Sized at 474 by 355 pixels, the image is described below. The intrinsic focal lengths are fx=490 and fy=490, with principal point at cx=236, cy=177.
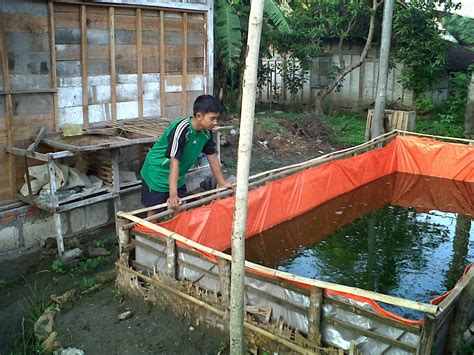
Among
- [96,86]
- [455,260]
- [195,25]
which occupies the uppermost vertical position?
[195,25]

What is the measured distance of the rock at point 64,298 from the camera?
4.96 metres

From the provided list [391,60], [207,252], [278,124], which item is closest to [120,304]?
[207,252]

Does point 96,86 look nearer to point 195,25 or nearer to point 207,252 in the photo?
point 195,25

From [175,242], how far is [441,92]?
57.0ft

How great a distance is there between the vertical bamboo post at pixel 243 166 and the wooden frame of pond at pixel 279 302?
85 centimetres

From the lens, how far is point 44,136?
20.7ft

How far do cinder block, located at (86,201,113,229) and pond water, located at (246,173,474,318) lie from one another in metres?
2.13

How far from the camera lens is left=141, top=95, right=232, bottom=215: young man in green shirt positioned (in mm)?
5051

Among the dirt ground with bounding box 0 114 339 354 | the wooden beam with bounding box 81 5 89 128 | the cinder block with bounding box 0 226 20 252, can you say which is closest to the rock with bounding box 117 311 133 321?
the dirt ground with bounding box 0 114 339 354

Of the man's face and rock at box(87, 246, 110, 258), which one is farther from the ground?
the man's face

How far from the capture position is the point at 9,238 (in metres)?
6.13

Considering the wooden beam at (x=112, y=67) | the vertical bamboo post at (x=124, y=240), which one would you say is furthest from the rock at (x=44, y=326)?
the wooden beam at (x=112, y=67)

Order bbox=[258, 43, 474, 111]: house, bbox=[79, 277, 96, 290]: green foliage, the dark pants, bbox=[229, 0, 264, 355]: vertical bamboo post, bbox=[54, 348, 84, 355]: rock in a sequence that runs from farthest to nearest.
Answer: bbox=[258, 43, 474, 111]: house, the dark pants, bbox=[79, 277, 96, 290]: green foliage, bbox=[54, 348, 84, 355]: rock, bbox=[229, 0, 264, 355]: vertical bamboo post

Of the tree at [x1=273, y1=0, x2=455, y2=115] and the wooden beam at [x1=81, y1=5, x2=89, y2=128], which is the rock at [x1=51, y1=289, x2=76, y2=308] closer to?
the wooden beam at [x1=81, y1=5, x2=89, y2=128]
